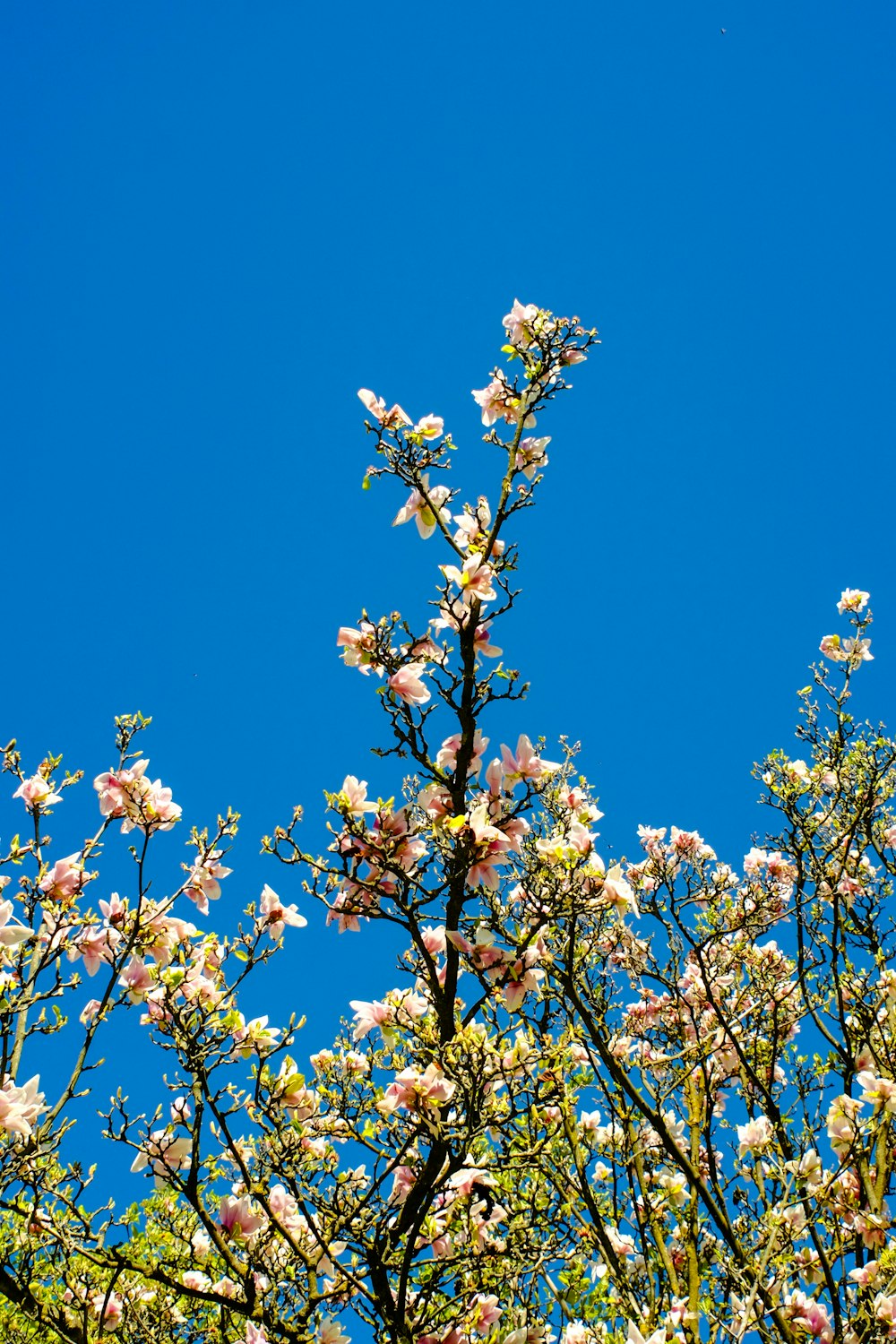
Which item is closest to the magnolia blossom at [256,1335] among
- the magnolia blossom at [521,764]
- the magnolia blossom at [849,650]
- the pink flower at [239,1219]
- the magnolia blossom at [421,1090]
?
the pink flower at [239,1219]

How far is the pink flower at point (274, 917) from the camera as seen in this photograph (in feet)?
14.1

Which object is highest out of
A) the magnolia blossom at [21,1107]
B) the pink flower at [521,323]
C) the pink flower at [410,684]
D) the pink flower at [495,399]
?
the pink flower at [521,323]

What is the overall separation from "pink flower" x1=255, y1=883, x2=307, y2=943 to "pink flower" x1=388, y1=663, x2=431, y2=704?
1285 mm

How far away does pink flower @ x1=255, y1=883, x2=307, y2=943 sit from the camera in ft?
14.1

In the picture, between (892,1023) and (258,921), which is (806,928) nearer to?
(892,1023)

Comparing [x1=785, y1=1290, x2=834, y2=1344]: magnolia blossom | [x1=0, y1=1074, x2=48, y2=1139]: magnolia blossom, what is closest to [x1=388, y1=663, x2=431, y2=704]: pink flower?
[x1=0, y1=1074, x2=48, y2=1139]: magnolia blossom

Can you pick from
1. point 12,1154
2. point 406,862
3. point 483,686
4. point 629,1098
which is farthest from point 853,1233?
point 12,1154

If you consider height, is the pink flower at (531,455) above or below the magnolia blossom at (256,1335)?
above

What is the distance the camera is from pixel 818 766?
640 centimetres

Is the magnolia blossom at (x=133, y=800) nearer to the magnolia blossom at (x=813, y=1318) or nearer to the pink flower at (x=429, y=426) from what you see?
the pink flower at (x=429, y=426)

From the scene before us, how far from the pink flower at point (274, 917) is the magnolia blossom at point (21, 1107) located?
3.75 ft

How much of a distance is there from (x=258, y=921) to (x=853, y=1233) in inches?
144

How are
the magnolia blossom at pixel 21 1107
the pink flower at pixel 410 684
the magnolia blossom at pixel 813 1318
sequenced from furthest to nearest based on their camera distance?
the magnolia blossom at pixel 813 1318 < the pink flower at pixel 410 684 < the magnolia blossom at pixel 21 1107

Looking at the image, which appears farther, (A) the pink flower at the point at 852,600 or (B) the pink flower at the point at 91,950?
(A) the pink flower at the point at 852,600
